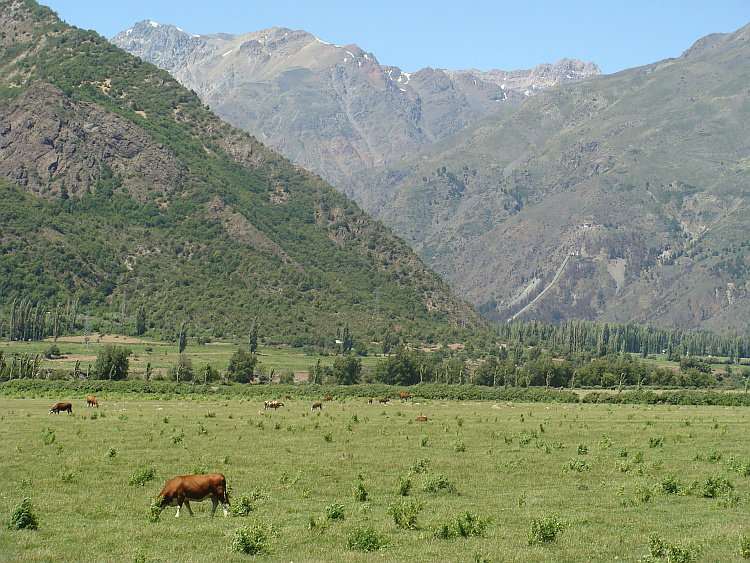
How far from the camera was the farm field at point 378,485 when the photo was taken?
23.4 meters

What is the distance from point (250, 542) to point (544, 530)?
8.83m

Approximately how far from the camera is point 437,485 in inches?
1309

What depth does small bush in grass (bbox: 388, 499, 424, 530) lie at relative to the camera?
2603 cm

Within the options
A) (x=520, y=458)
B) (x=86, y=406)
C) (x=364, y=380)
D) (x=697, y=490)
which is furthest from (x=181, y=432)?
(x=364, y=380)

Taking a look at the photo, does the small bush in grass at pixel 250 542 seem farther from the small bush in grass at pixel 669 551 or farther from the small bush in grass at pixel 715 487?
the small bush in grass at pixel 715 487

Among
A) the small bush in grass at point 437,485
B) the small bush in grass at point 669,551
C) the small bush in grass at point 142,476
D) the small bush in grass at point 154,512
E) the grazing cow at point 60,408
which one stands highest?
the small bush in grass at point 669,551

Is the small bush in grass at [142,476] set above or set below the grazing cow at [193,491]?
below

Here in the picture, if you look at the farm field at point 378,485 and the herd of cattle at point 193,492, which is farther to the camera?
the herd of cattle at point 193,492

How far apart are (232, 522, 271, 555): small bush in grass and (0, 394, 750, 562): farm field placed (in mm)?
276

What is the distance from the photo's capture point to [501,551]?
2289cm

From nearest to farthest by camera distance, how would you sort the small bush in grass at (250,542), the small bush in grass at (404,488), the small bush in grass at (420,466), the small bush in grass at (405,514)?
the small bush in grass at (250,542) → the small bush in grass at (405,514) → the small bush in grass at (404,488) → the small bush in grass at (420,466)

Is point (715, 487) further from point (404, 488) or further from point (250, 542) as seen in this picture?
point (250, 542)

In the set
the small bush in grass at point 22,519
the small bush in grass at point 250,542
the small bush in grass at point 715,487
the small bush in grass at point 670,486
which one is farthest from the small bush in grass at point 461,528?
the small bush in grass at point 22,519

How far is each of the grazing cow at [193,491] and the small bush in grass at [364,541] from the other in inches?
244
